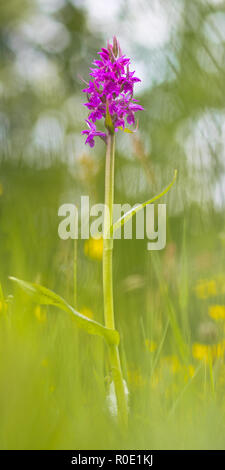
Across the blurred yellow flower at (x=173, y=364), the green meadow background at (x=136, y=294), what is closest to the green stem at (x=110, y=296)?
the green meadow background at (x=136, y=294)

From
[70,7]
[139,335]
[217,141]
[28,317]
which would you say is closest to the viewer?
[28,317]

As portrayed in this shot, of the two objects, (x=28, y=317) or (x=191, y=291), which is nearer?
(x=28, y=317)

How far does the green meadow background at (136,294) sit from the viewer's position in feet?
1.64

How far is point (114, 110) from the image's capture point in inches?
31.2

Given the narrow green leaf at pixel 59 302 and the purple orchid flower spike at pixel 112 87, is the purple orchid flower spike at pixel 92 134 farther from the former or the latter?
the narrow green leaf at pixel 59 302

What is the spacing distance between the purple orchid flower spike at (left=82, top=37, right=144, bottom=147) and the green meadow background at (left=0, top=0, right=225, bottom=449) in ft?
0.14

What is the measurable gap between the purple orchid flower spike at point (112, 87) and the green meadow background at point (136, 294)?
0.14 feet

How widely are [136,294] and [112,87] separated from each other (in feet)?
3.44

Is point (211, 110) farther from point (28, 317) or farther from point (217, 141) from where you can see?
point (28, 317)

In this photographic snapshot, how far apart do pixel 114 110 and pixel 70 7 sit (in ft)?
17.2

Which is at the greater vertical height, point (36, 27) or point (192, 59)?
point (36, 27)

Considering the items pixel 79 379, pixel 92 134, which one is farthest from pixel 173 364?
pixel 92 134
